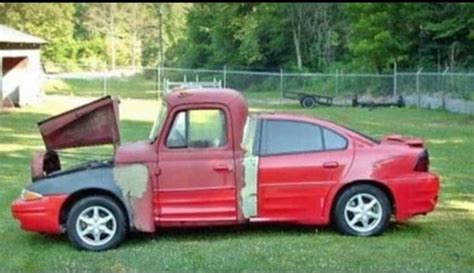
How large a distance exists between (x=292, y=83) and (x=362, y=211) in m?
36.5

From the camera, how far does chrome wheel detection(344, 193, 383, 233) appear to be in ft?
21.9

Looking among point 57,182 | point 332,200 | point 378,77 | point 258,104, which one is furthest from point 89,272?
point 378,77

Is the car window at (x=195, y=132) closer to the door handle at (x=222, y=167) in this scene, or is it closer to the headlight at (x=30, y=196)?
the door handle at (x=222, y=167)

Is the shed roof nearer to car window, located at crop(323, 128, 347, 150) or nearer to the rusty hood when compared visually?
the rusty hood

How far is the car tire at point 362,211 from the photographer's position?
6.66 metres

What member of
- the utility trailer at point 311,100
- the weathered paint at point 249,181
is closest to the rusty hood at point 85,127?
the weathered paint at point 249,181

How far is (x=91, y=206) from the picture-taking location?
21.1ft

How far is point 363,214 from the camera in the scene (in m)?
6.69

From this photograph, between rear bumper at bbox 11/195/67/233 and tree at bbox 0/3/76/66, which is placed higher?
tree at bbox 0/3/76/66

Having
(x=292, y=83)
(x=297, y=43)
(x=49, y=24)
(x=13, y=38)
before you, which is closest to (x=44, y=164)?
(x=13, y=38)

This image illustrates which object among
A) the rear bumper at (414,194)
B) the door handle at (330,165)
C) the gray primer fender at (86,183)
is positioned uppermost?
the door handle at (330,165)

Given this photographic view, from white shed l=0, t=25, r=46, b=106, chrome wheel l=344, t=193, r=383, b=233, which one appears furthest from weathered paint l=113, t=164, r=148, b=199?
white shed l=0, t=25, r=46, b=106

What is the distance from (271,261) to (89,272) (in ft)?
5.05

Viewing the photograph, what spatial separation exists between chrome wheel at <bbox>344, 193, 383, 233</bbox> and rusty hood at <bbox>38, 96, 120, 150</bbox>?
8.06ft
